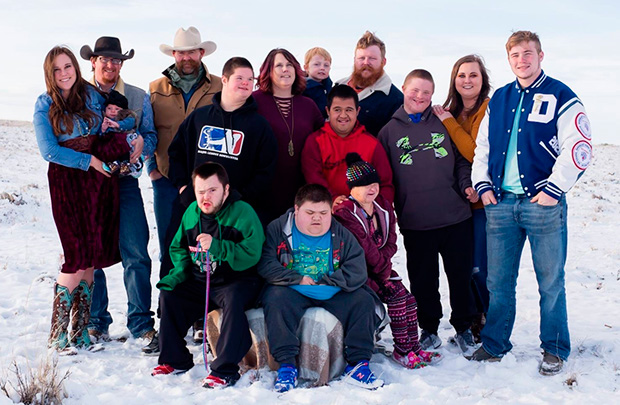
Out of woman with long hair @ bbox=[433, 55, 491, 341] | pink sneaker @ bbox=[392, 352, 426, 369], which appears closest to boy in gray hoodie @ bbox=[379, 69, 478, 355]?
woman with long hair @ bbox=[433, 55, 491, 341]

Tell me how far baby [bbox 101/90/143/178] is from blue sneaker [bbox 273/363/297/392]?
232cm

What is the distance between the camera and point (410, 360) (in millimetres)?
4902

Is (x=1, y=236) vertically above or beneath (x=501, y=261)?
beneath

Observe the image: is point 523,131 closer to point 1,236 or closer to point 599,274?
point 599,274

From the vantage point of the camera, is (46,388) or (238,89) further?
(238,89)

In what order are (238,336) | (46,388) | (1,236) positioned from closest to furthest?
(46,388) < (238,336) < (1,236)

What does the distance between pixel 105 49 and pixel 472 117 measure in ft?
12.0

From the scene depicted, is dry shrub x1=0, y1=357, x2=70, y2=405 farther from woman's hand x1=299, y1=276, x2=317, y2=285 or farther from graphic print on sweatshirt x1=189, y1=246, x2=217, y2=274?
woman's hand x1=299, y1=276, x2=317, y2=285

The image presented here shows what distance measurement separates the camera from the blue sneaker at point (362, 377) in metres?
4.36

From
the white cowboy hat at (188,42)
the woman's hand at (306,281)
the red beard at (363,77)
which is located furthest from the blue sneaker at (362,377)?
the white cowboy hat at (188,42)

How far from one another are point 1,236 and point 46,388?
7665mm

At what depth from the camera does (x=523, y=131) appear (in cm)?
468

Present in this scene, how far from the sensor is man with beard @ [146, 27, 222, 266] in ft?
19.0


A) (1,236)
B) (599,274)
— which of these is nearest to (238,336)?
(599,274)
